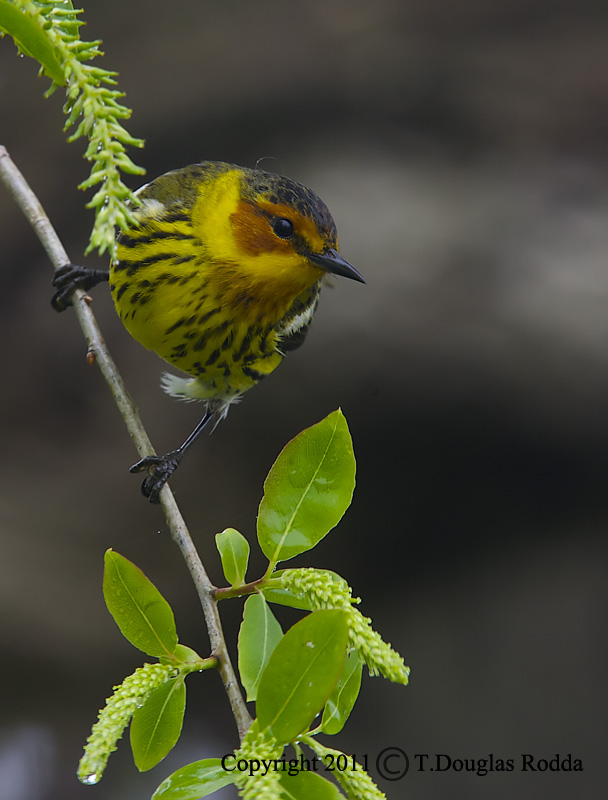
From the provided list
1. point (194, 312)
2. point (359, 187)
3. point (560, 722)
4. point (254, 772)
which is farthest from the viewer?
point (359, 187)

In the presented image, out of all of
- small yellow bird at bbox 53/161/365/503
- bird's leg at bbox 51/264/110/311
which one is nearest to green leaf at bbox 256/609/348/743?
small yellow bird at bbox 53/161/365/503

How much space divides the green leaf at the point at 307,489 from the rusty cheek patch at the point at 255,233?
1.73 feet

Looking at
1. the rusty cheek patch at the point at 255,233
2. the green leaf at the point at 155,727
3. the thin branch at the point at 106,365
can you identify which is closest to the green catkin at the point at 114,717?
the green leaf at the point at 155,727

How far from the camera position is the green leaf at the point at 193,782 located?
1.19 feet

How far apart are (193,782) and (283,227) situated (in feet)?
2.24

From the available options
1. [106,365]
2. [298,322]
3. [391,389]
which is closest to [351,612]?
[106,365]

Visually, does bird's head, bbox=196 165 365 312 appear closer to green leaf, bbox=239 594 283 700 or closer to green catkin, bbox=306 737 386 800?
green leaf, bbox=239 594 283 700

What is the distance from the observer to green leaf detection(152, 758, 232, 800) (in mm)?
363

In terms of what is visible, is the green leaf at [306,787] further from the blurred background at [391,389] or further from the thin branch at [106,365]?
the blurred background at [391,389]

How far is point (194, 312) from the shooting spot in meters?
0.97

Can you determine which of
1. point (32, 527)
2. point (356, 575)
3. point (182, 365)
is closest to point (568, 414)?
point (356, 575)

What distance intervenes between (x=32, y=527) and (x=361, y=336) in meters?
0.80

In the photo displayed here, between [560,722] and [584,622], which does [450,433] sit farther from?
[560,722]

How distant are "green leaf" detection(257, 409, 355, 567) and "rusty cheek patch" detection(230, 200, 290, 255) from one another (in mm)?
528
